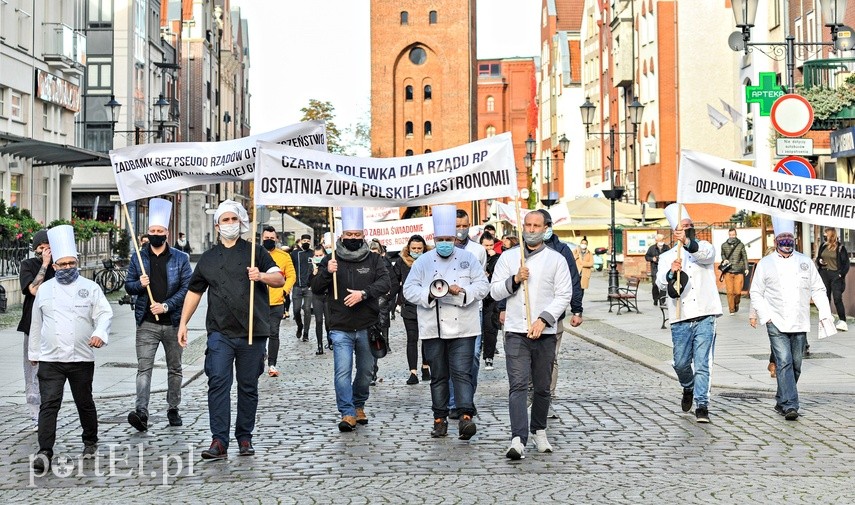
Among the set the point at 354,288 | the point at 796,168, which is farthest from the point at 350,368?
the point at 796,168

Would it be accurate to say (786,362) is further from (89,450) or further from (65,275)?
(65,275)

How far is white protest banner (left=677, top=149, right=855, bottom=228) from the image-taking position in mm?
12609

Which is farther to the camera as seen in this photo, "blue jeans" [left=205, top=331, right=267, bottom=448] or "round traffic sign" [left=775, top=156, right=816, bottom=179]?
"round traffic sign" [left=775, top=156, right=816, bottom=179]

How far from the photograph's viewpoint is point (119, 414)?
12633 millimetres

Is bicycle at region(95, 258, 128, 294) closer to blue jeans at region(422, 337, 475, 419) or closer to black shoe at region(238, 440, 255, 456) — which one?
blue jeans at region(422, 337, 475, 419)

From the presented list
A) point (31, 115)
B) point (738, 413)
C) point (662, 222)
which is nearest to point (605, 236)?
point (662, 222)

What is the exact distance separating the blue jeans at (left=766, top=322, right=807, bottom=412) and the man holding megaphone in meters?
3.06

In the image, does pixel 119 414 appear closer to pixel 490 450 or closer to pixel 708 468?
pixel 490 450

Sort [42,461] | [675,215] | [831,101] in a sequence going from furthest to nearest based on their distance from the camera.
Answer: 1. [831,101]
2. [675,215]
3. [42,461]

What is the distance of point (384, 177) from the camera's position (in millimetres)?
11641

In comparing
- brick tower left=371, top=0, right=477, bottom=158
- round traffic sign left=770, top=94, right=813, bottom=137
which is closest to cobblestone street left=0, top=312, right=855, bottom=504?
round traffic sign left=770, top=94, right=813, bottom=137

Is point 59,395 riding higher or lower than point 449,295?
lower

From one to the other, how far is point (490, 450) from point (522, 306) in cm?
115

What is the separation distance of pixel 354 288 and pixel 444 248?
3.22ft
